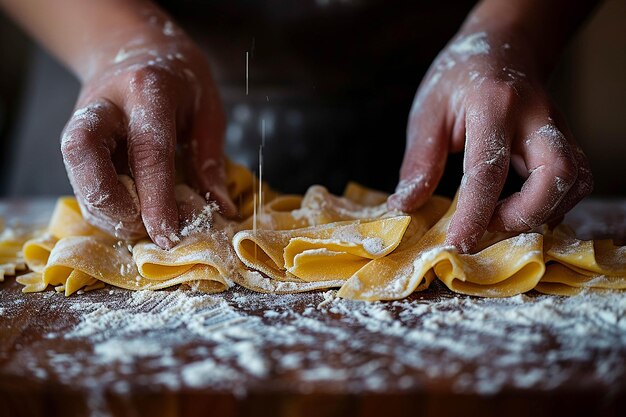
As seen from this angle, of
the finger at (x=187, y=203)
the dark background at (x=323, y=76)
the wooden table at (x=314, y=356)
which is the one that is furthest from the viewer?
the dark background at (x=323, y=76)

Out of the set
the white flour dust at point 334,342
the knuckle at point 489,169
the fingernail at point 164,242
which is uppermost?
the knuckle at point 489,169

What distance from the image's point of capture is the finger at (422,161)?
0.99 metres

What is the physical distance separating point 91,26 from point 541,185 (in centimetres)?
90

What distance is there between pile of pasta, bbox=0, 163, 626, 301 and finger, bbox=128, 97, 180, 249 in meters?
0.03

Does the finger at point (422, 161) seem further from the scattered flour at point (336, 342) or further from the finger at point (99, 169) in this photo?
the finger at point (99, 169)

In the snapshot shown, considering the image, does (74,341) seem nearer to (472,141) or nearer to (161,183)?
(161,183)

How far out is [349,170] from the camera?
1.56m

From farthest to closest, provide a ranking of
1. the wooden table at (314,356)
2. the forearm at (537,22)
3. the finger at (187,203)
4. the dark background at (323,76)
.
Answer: the dark background at (323,76), the forearm at (537,22), the finger at (187,203), the wooden table at (314,356)

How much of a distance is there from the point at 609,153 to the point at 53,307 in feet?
8.57

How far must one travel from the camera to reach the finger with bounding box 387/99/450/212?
985 millimetres

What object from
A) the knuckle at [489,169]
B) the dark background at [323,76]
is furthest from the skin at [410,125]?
the dark background at [323,76]

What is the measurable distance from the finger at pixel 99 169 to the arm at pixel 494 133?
41 cm

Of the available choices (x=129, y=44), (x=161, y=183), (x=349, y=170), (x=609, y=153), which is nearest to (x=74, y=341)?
(x=161, y=183)

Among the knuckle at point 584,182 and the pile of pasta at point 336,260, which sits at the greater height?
the knuckle at point 584,182
